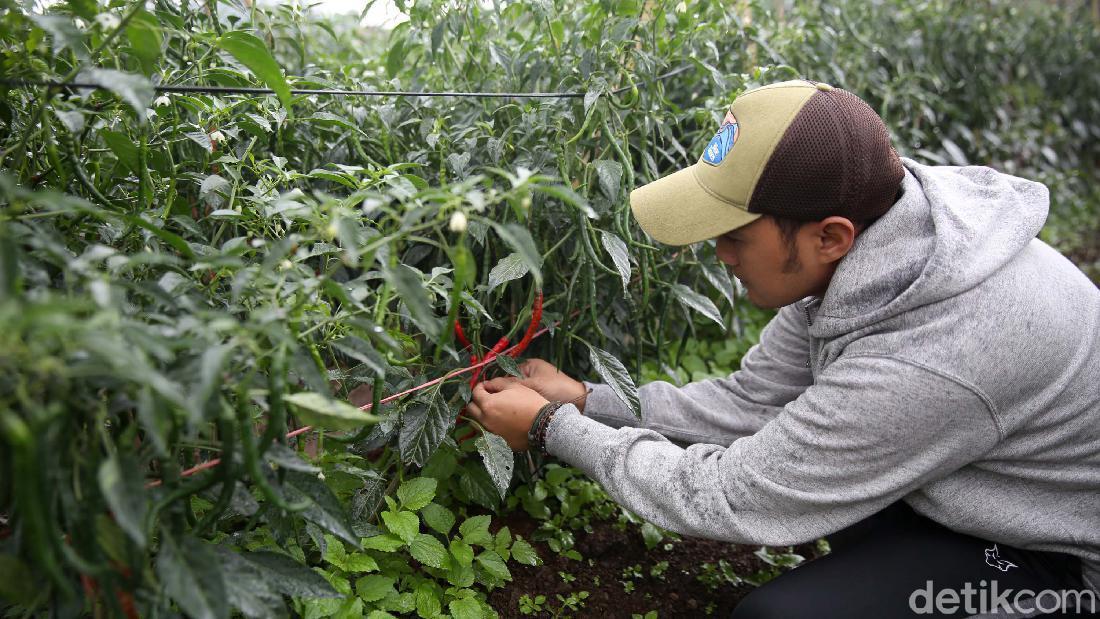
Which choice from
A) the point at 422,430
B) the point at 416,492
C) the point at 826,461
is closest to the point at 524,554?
the point at 416,492

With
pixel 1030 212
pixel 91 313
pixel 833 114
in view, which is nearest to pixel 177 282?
pixel 91 313

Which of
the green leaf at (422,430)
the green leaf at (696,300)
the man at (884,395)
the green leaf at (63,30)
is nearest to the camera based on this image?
the green leaf at (63,30)

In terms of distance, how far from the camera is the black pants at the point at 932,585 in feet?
4.03

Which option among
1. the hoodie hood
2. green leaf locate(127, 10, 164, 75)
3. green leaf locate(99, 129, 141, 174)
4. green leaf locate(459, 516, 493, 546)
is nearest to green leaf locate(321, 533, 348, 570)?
green leaf locate(459, 516, 493, 546)

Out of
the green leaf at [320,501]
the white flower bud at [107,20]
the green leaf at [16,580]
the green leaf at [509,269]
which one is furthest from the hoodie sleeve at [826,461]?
the white flower bud at [107,20]

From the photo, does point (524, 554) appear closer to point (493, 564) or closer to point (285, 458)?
point (493, 564)

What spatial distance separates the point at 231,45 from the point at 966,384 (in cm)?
102

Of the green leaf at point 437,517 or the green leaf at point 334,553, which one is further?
the green leaf at point 437,517

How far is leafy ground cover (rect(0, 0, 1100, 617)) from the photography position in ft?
2.39

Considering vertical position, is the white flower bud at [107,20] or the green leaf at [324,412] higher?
the white flower bud at [107,20]

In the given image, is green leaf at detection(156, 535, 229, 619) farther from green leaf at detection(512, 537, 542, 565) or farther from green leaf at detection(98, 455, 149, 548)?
green leaf at detection(512, 537, 542, 565)

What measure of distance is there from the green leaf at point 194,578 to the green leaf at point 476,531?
0.65 metres

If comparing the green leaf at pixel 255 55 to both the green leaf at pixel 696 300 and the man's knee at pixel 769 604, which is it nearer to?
the green leaf at pixel 696 300

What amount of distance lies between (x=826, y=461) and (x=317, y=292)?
0.70 meters
